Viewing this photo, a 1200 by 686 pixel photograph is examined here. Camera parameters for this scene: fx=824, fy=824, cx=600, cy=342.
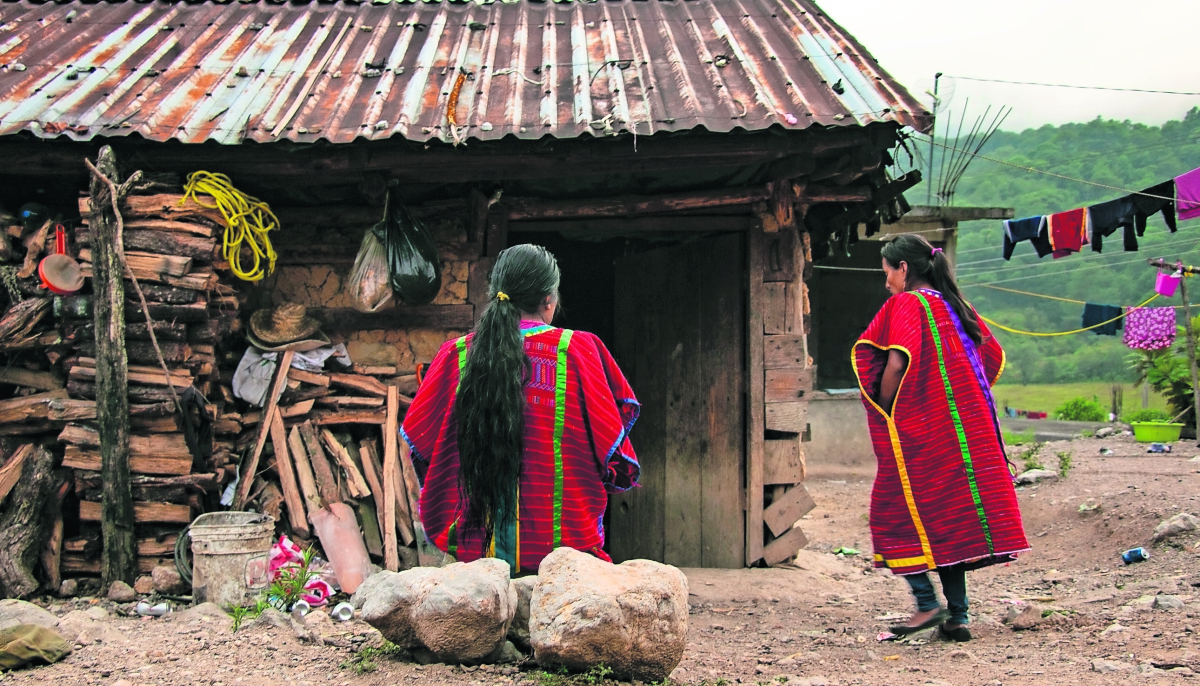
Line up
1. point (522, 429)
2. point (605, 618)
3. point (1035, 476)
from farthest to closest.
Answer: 1. point (1035, 476)
2. point (522, 429)
3. point (605, 618)

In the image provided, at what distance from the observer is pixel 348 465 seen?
5031 millimetres

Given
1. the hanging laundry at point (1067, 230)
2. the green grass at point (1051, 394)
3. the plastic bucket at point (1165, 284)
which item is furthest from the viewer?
the green grass at point (1051, 394)

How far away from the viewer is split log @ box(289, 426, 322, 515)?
4.92 metres

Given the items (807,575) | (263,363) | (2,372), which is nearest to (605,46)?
(263,363)

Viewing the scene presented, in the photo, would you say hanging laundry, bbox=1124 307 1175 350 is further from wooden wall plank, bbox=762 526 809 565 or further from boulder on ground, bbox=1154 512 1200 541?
wooden wall plank, bbox=762 526 809 565

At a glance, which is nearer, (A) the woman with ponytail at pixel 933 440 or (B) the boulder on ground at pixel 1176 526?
(A) the woman with ponytail at pixel 933 440

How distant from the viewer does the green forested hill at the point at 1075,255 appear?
109ft

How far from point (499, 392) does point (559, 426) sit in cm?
25

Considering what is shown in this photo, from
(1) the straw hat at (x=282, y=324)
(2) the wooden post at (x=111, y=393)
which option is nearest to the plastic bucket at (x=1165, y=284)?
(1) the straw hat at (x=282, y=324)

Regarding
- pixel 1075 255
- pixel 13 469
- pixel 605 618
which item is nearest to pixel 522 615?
pixel 605 618

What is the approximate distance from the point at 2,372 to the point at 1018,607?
18.2 feet

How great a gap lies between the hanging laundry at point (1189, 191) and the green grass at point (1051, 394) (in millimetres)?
23909

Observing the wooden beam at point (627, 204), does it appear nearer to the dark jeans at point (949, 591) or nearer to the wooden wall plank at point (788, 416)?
the wooden wall plank at point (788, 416)

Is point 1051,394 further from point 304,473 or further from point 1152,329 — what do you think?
point 304,473
